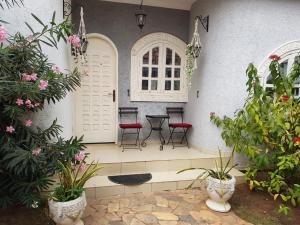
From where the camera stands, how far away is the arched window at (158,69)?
5285 millimetres

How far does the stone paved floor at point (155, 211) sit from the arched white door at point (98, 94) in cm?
205

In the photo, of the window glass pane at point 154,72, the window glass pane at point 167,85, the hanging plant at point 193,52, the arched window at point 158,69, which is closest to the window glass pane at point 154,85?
the arched window at point 158,69

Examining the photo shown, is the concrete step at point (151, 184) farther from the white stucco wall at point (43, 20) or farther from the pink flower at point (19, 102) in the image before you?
the pink flower at point (19, 102)

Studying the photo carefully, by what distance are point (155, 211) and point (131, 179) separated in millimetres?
754

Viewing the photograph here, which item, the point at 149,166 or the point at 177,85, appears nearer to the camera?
the point at 149,166

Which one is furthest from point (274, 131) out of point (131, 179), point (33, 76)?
point (33, 76)

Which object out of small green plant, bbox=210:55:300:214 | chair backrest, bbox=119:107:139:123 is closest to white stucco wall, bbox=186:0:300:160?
small green plant, bbox=210:55:300:214

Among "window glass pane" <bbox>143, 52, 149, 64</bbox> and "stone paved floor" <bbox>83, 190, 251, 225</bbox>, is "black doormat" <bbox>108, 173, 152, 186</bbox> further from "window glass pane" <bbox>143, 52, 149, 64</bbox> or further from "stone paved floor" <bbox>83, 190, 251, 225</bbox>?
A: "window glass pane" <bbox>143, 52, 149, 64</bbox>

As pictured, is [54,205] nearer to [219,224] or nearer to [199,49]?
[219,224]

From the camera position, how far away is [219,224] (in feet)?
9.84

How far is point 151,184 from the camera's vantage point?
3.74m

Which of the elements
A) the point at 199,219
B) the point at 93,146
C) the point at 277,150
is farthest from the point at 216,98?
the point at 93,146

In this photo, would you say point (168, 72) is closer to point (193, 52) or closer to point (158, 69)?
point (158, 69)

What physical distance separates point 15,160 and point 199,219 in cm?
238
